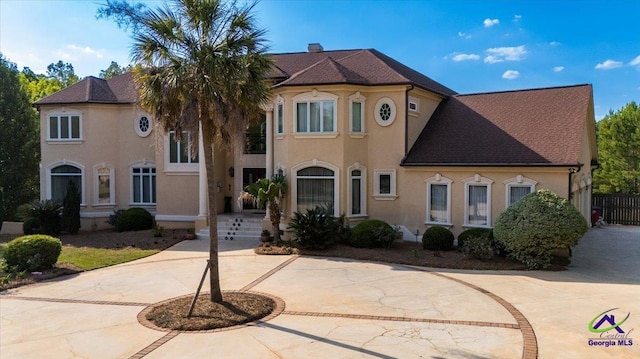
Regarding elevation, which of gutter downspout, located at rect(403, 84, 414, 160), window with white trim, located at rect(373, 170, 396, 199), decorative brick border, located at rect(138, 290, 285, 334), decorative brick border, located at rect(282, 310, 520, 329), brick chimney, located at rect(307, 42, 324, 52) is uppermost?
brick chimney, located at rect(307, 42, 324, 52)

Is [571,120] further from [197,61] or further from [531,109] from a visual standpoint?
[197,61]

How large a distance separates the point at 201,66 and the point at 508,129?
13.4 metres

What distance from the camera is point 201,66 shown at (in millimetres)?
9531

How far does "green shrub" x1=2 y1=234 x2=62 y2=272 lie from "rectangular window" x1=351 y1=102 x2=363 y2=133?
11.7m

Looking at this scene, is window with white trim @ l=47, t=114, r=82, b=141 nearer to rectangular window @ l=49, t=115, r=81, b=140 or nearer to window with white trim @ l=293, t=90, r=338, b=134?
rectangular window @ l=49, t=115, r=81, b=140

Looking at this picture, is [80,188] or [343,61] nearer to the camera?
[343,61]

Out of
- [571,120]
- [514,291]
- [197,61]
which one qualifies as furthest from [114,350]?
[571,120]

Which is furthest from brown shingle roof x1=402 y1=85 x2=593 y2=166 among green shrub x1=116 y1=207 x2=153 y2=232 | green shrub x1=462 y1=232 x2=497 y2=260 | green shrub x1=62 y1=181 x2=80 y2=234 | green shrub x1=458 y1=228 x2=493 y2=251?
green shrub x1=62 y1=181 x2=80 y2=234

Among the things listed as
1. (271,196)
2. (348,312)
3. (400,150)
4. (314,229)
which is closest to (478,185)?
(400,150)

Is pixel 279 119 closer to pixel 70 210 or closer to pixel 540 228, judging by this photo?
pixel 540 228

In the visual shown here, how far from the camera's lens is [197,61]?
957 cm

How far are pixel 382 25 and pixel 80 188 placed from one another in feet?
55.9

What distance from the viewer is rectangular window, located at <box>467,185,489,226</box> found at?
17.0 metres

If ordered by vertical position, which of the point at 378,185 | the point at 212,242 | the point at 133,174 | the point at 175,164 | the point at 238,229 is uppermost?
the point at 175,164
